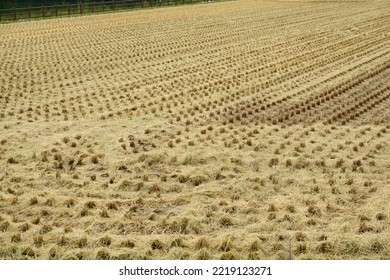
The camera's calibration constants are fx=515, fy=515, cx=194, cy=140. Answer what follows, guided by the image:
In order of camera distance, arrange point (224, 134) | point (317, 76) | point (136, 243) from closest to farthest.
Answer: point (136, 243) < point (224, 134) < point (317, 76)

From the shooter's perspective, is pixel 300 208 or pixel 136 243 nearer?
pixel 136 243

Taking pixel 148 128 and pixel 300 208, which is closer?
pixel 300 208

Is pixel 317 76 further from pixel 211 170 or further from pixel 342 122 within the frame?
pixel 211 170

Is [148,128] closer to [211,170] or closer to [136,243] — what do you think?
[211,170]

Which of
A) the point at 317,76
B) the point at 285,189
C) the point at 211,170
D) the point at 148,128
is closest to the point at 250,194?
the point at 285,189

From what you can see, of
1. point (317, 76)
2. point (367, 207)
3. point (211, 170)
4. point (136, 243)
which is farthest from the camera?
point (317, 76)

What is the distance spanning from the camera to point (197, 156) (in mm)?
8336

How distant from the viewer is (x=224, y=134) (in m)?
9.58

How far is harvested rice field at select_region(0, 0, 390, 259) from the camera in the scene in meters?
5.74

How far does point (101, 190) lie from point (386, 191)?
3.89 metres

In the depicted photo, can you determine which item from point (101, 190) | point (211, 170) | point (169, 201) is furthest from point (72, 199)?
point (211, 170)

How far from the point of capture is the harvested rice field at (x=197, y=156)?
18.8ft

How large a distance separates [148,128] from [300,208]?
4.27 m

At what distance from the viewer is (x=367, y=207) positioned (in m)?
6.44
